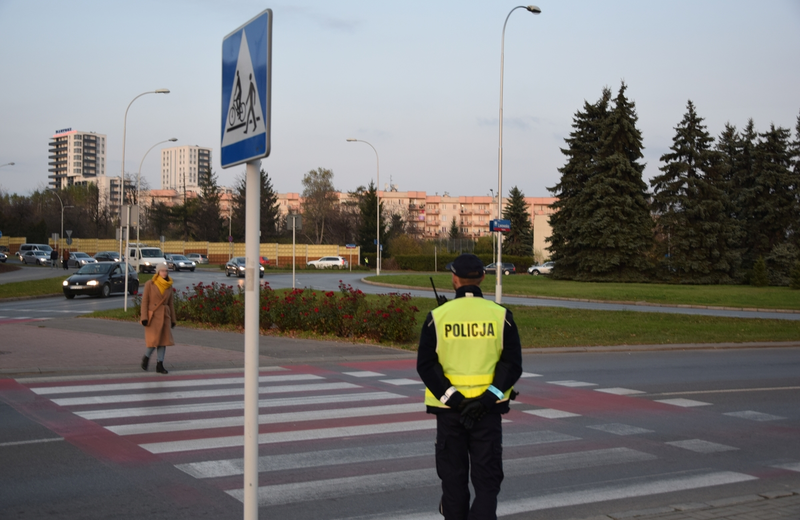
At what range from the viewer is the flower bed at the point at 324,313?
659 inches

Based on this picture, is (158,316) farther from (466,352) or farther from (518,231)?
(518,231)

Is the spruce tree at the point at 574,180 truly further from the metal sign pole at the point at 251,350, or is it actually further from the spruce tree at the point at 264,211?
the metal sign pole at the point at 251,350

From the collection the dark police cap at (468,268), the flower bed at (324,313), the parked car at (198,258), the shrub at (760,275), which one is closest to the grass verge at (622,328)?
the flower bed at (324,313)

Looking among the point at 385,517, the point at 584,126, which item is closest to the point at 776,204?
the point at 584,126

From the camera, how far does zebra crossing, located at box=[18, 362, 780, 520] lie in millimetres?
5844

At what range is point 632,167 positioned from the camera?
2248 inches

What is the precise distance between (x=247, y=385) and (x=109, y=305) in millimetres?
27237

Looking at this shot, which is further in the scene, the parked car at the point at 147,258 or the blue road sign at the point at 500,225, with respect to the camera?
the parked car at the point at 147,258

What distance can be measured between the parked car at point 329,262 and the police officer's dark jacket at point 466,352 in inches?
2756

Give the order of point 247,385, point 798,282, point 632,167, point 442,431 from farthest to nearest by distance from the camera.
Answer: point 632,167 < point 798,282 < point 442,431 < point 247,385

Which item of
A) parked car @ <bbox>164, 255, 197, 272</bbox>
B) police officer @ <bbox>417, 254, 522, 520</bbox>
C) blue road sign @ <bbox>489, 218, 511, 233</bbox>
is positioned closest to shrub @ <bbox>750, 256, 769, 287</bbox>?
blue road sign @ <bbox>489, 218, 511, 233</bbox>

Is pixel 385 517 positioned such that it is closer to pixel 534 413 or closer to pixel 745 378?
pixel 534 413

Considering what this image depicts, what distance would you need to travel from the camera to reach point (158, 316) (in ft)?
39.9

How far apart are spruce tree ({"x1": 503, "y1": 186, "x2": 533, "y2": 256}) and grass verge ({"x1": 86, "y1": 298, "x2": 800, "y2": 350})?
69878 mm
